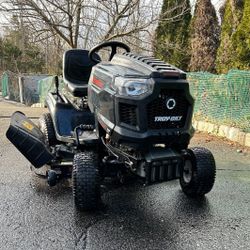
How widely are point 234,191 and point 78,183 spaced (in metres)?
1.91

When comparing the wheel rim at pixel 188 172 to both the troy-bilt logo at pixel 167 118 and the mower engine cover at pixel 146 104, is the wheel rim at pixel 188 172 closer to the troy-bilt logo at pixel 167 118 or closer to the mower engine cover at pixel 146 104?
the mower engine cover at pixel 146 104

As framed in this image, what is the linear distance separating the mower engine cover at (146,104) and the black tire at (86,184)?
0.40 metres

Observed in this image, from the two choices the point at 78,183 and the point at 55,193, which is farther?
the point at 55,193

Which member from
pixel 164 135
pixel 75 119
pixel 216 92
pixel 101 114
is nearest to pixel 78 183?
pixel 101 114

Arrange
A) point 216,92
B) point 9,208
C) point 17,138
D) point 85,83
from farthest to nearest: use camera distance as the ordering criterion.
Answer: point 216,92, point 85,83, point 17,138, point 9,208

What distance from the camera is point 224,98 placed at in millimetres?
7391

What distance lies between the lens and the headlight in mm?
3041

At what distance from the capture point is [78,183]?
3352mm

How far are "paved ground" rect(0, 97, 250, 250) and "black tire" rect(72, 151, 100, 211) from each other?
0.15m

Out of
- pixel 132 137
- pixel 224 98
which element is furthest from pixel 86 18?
pixel 132 137

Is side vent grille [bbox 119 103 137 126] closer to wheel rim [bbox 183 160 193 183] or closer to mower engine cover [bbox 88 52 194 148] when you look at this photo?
mower engine cover [bbox 88 52 194 148]

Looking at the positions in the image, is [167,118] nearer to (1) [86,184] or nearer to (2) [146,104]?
(2) [146,104]

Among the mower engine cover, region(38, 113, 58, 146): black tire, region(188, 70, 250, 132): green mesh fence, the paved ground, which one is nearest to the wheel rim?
the paved ground

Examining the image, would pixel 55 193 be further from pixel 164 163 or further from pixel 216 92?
pixel 216 92
